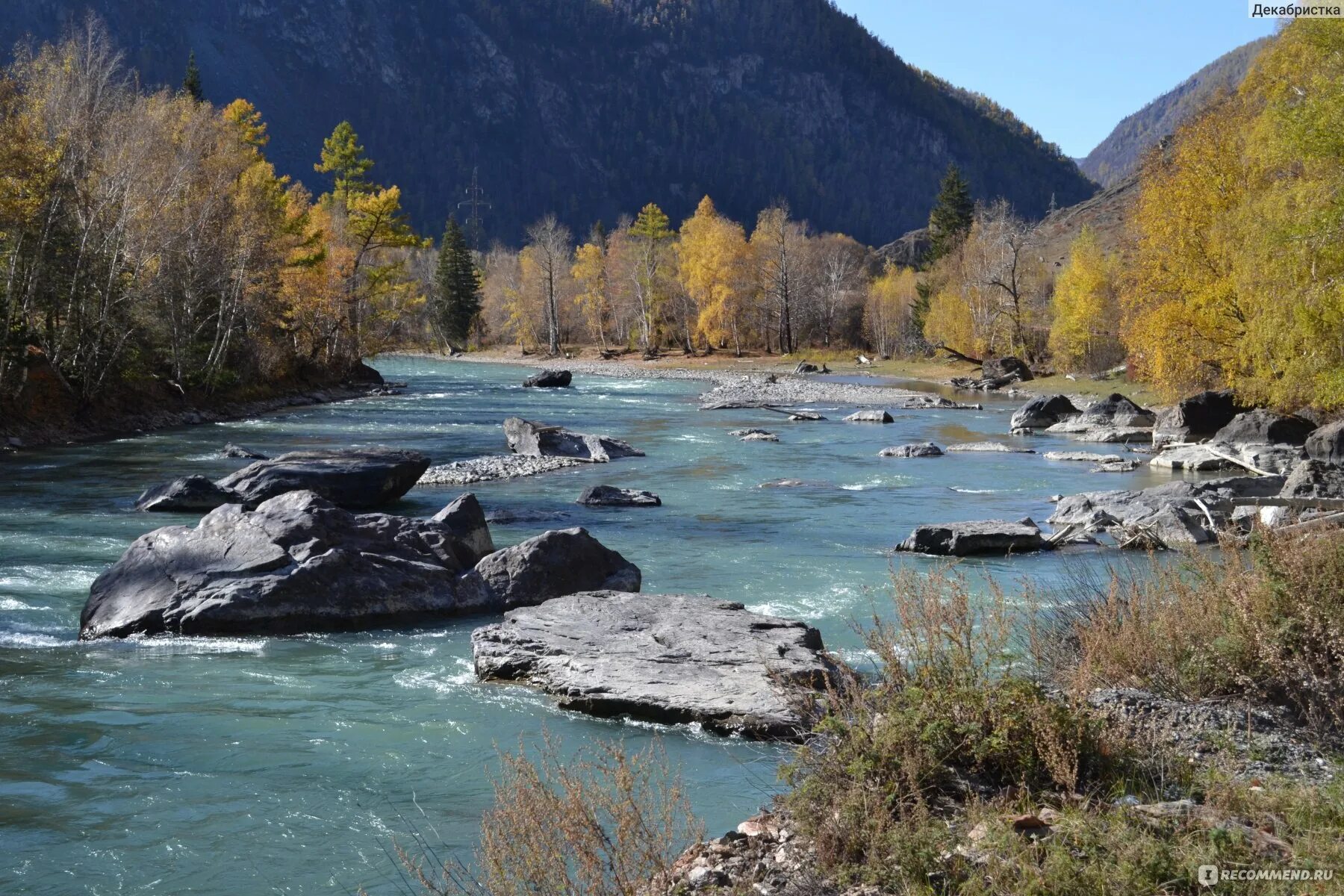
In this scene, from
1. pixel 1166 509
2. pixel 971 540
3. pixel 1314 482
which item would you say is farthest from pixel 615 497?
pixel 1314 482

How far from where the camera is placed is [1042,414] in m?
39.3

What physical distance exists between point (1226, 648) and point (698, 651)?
4398 millimetres

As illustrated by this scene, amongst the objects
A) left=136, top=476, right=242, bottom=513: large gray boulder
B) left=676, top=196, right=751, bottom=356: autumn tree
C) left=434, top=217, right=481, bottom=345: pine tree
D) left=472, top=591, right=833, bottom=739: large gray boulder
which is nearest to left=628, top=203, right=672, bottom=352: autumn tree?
left=676, top=196, right=751, bottom=356: autumn tree

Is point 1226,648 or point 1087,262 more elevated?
point 1087,262

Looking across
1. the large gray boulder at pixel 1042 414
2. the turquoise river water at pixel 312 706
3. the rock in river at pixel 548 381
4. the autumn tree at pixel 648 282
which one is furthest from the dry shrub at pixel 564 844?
the autumn tree at pixel 648 282

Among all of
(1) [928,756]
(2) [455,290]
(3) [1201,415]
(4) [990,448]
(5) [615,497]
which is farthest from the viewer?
(2) [455,290]

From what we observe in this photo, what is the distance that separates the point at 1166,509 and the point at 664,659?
11.0m

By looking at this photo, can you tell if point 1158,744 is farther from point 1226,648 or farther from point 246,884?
point 246,884

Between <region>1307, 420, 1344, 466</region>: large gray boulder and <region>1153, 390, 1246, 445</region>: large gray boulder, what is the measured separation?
23.5 ft

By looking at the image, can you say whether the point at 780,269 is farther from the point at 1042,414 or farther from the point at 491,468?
the point at 491,468

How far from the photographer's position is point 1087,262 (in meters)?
65.5

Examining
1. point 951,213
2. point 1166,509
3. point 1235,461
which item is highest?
point 951,213

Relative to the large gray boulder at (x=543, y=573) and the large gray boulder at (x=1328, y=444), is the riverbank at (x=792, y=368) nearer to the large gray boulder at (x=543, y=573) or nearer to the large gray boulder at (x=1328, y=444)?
the large gray boulder at (x=1328, y=444)

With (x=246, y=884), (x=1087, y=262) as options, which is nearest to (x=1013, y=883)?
(x=246, y=884)
